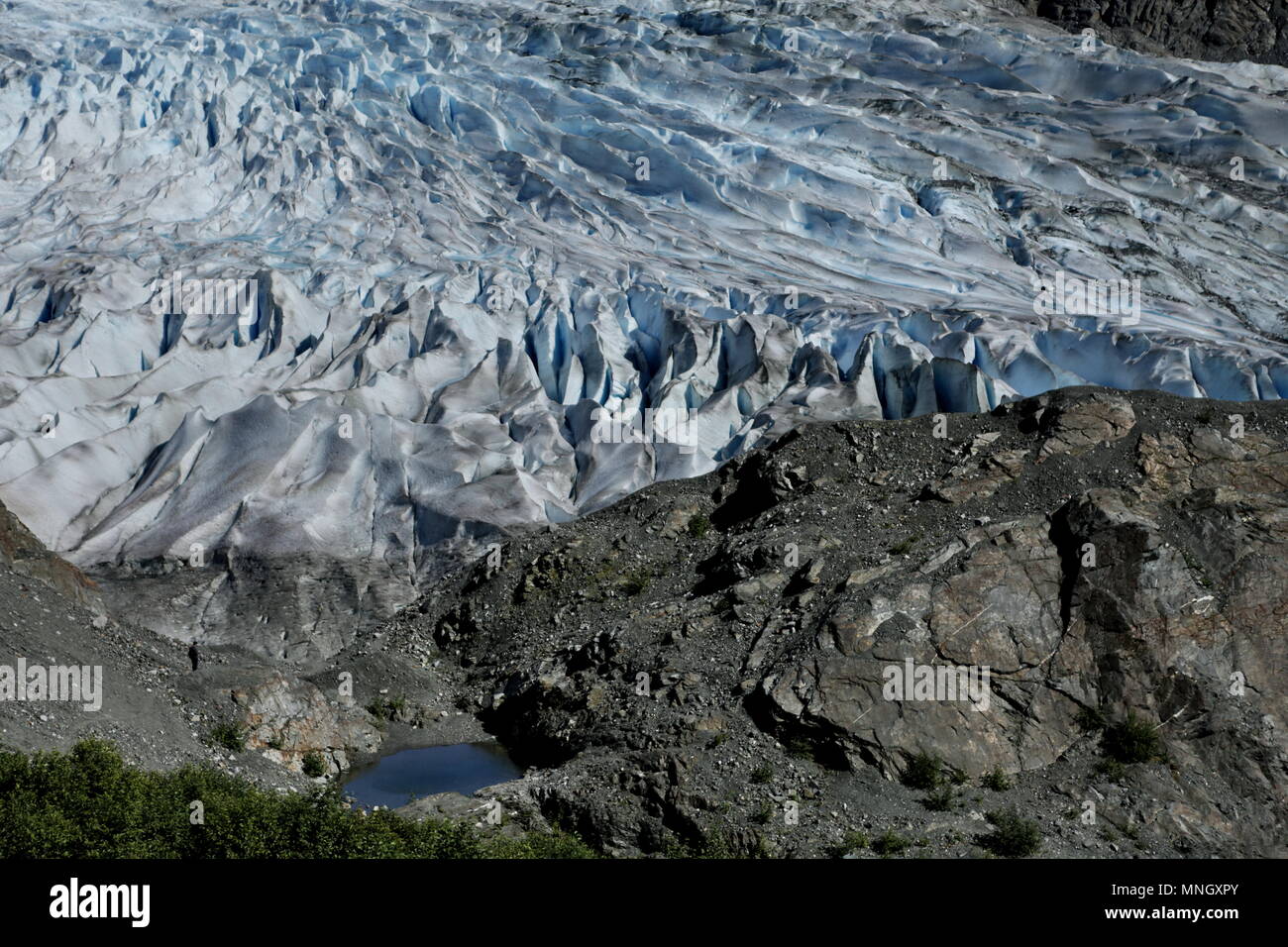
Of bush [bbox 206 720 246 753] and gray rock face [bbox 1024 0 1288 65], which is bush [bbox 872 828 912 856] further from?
gray rock face [bbox 1024 0 1288 65]

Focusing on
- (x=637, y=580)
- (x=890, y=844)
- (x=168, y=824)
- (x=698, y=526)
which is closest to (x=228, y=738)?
(x=168, y=824)

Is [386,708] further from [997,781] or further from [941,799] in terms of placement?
[997,781]

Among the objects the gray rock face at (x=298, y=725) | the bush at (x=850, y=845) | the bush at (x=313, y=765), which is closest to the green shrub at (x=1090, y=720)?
the bush at (x=850, y=845)

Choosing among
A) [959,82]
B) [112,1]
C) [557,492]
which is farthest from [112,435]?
[959,82]

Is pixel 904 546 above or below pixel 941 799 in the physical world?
above

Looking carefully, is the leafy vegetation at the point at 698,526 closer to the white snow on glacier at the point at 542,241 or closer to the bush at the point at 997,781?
the white snow on glacier at the point at 542,241
